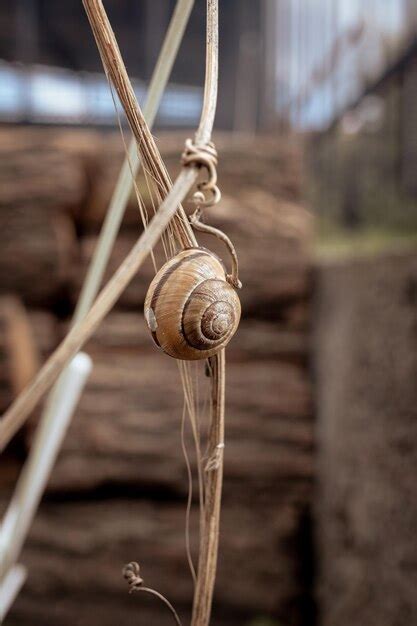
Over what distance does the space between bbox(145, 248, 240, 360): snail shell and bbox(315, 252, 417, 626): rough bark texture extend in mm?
812

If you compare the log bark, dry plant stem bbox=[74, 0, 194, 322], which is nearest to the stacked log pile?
the log bark

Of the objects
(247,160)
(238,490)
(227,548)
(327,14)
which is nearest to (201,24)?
(247,160)

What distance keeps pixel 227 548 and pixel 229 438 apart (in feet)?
0.87

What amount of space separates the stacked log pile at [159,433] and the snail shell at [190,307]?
121cm

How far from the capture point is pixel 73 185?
1.56 m

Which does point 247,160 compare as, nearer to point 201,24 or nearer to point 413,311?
point 201,24

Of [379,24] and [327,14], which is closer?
[379,24]

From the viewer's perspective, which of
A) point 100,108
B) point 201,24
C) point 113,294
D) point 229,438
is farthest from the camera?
point 100,108

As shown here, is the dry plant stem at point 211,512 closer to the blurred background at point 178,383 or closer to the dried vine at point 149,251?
the dried vine at point 149,251

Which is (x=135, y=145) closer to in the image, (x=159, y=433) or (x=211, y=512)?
(x=211, y=512)

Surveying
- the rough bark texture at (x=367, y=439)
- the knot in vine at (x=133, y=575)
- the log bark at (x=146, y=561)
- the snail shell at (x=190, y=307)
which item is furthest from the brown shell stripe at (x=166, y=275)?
the log bark at (x=146, y=561)

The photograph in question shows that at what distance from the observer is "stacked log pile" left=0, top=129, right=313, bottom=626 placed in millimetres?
1549

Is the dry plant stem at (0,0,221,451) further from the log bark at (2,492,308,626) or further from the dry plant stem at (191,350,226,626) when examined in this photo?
the log bark at (2,492,308,626)

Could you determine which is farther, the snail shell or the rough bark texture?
the rough bark texture
